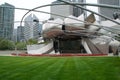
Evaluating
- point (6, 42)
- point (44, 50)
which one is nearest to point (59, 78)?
point (44, 50)

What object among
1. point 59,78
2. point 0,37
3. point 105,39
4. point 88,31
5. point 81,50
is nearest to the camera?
point 59,78

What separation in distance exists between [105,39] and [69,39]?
914 cm

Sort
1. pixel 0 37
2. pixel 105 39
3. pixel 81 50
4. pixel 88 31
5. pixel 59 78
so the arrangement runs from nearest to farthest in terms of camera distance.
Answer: pixel 59 78 → pixel 88 31 → pixel 105 39 → pixel 81 50 → pixel 0 37

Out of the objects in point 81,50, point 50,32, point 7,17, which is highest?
point 7,17

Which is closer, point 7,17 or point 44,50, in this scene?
point 44,50

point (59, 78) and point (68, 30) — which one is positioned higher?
point (68, 30)

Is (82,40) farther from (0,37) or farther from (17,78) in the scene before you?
(0,37)

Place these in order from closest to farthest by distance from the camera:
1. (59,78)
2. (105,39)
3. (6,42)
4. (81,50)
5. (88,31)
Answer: (59,78)
(88,31)
(105,39)
(81,50)
(6,42)

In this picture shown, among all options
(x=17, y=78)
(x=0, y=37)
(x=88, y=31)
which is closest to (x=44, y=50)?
(x=88, y=31)

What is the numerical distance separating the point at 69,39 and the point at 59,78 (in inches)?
1683

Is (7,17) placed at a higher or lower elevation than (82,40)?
higher

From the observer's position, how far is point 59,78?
26.9ft

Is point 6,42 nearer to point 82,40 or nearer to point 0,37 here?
point 0,37

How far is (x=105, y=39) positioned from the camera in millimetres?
45125
